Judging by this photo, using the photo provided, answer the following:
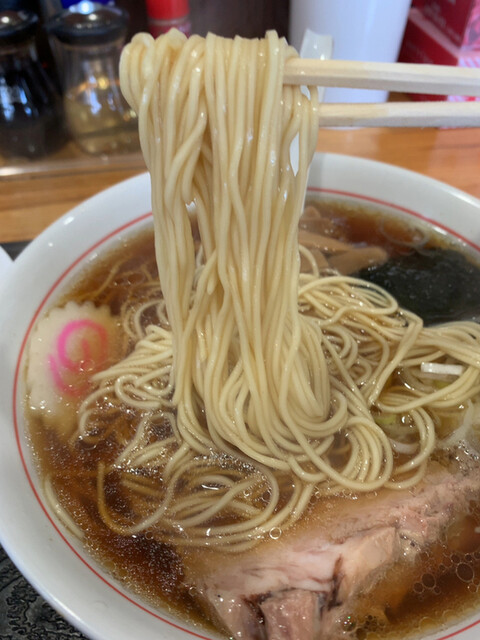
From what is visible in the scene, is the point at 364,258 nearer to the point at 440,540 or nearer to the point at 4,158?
the point at 440,540

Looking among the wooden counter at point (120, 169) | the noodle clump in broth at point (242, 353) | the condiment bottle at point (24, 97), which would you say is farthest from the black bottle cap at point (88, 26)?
the noodle clump in broth at point (242, 353)

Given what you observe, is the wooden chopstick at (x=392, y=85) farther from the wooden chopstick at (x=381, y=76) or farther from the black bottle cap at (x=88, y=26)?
the black bottle cap at (x=88, y=26)

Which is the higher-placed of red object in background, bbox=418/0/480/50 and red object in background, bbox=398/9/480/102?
red object in background, bbox=418/0/480/50

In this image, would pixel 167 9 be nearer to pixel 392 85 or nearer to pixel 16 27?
pixel 16 27

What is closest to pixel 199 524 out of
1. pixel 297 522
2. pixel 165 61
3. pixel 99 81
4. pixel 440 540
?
pixel 297 522

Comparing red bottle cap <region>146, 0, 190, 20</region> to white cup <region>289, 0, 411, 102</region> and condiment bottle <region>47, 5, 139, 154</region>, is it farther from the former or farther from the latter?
white cup <region>289, 0, 411, 102</region>

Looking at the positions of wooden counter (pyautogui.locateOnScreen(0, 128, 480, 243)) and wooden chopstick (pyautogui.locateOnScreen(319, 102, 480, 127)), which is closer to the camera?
wooden chopstick (pyautogui.locateOnScreen(319, 102, 480, 127))

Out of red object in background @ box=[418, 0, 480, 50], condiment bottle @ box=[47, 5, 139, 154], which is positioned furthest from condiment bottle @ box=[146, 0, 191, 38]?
red object in background @ box=[418, 0, 480, 50]
